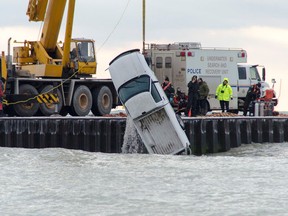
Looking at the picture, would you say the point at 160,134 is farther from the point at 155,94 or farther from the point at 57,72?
the point at 57,72

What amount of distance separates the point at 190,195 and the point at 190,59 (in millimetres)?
19915

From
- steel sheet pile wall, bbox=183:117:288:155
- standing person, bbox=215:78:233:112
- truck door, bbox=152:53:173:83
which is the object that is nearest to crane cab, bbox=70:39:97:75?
truck door, bbox=152:53:173:83

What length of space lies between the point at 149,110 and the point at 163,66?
13.2m

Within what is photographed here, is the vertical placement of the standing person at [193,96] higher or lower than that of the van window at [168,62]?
lower

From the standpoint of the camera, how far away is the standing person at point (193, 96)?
3692 centimetres

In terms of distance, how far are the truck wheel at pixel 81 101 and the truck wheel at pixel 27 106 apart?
63.8 inches

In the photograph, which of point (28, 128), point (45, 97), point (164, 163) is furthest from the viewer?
point (45, 97)

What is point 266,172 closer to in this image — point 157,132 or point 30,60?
point 157,132

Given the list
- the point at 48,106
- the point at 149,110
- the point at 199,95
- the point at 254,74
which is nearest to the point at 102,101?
the point at 48,106

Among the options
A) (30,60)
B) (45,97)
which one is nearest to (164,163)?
(45,97)

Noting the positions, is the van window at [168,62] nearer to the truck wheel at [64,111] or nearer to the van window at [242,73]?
the van window at [242,73]

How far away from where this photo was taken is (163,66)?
43.4 m

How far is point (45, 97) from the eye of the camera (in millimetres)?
38000

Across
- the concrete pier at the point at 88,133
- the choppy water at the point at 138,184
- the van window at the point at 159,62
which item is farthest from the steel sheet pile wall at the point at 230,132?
the van window at the point at 159,62
